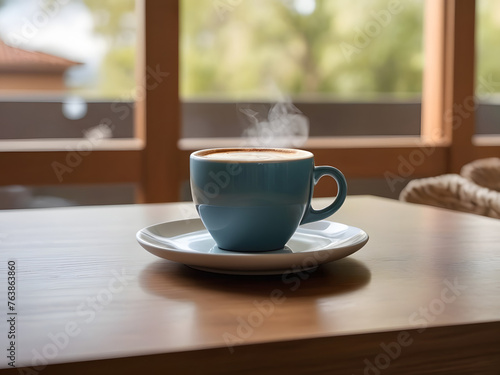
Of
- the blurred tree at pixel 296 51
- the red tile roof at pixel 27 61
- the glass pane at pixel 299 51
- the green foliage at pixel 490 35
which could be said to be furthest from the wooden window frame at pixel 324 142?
the blurred tree at pixel 296 51

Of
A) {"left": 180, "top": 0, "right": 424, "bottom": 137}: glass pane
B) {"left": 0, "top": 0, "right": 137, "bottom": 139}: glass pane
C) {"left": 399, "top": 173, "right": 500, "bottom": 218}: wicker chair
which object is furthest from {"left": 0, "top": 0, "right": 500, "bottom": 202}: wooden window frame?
{"left": 180, "top": 0, "right": 424, "bottom": 137}: glass pane

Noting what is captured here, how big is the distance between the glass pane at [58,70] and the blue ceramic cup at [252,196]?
67.2 inches

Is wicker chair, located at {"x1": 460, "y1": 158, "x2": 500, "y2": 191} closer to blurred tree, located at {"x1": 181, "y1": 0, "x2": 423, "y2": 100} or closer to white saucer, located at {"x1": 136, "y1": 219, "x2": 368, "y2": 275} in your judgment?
white saucer, located at {"x1": 136, "y1": 219, "x2": 368, "y2": 275}

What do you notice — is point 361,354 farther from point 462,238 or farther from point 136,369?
point 462,238

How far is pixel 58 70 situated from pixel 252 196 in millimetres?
5120

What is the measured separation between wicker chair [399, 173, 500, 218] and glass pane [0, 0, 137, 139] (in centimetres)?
123

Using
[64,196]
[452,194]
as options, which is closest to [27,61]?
[64,196]

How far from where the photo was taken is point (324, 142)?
2543 mm

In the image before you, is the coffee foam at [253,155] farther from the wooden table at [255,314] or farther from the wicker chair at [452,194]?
the wicker chair at [452,194]

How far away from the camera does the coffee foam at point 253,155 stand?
689 mm

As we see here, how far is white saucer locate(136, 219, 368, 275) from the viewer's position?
0.63 m
